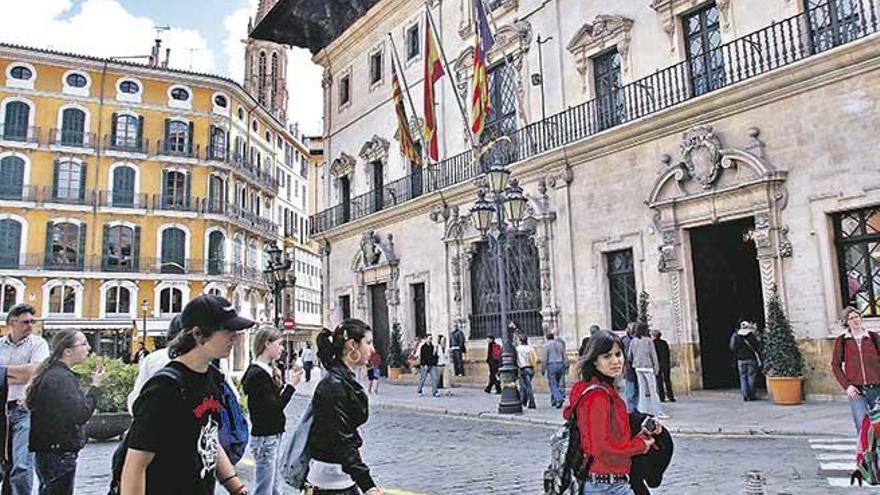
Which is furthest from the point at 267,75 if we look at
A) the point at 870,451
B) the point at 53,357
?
the point at 870,451

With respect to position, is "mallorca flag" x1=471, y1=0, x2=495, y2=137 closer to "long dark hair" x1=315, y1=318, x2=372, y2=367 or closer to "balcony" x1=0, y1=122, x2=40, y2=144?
"long dark hair" x1=315, y1=318, x2=372, y2=367

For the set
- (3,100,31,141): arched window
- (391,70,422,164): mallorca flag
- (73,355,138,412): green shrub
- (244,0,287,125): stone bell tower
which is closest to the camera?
(73,355,138,412): green shrub

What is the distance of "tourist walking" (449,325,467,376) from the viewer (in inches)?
833

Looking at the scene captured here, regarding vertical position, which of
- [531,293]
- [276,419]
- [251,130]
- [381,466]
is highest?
[251,130]

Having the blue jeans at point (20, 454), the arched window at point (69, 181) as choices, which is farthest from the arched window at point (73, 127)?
the blue jeans at point (20, 454)

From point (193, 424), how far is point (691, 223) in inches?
567

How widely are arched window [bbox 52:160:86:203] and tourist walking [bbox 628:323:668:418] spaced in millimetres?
39457

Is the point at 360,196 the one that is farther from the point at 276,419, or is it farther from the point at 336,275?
the point at 276,419

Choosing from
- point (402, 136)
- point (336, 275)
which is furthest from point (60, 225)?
point (402, 136)

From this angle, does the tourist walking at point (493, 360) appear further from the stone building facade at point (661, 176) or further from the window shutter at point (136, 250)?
the window shutter at point (136, 250)

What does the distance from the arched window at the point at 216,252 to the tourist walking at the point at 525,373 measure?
3328cm

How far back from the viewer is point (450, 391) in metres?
20.3

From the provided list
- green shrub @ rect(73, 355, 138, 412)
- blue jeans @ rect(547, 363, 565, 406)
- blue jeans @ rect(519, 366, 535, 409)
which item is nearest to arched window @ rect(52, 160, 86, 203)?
green shrub @ rect(73, 355, 138, 412)

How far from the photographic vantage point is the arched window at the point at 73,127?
43188 millimetres
